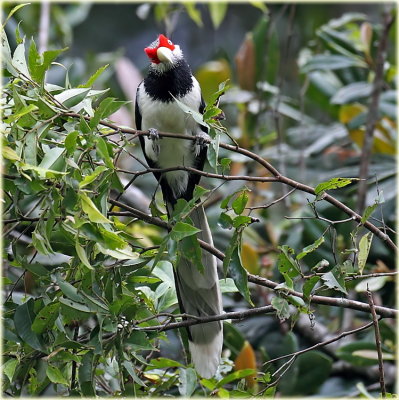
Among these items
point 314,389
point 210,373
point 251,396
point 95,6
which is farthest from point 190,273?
point 95,6

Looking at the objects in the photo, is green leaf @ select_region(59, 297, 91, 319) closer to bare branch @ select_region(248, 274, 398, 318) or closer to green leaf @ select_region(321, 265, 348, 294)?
bare branch @ select_region(248, 274, 398, 318)

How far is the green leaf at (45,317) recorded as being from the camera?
1642mm

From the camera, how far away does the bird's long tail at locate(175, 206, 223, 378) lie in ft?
6.75

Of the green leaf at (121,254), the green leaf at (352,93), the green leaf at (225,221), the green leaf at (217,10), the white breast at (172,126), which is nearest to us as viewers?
the green leaf at (121,254)

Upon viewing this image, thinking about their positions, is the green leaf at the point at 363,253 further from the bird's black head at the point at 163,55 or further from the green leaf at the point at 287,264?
the bird's black head at the point at 163,55

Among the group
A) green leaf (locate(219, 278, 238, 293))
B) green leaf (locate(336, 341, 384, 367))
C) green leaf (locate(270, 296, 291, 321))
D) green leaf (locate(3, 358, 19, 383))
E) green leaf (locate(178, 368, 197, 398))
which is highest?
green leaf (locate(270, 296, 291, 321))

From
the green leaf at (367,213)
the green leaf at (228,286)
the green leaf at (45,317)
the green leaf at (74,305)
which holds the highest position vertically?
the green leaf at (367,213)

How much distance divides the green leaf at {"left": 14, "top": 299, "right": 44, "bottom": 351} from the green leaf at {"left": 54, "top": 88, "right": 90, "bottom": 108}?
0.49 meters

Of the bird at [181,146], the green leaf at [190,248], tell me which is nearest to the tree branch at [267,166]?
the green leaf at [190,248]

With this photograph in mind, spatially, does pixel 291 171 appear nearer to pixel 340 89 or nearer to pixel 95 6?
pixel 340 89

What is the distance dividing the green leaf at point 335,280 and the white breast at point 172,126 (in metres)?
0.94

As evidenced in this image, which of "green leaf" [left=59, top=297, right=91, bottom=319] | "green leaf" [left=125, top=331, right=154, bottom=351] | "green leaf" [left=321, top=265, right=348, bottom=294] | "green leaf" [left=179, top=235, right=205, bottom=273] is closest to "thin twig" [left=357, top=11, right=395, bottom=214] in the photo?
"green leaf" [left=321, top=265, right=348, bottom=294]

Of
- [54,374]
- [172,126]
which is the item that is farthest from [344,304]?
[172,126]

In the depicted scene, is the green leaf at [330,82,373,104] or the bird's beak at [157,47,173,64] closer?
the bird's beak at [157,47,173,64]
